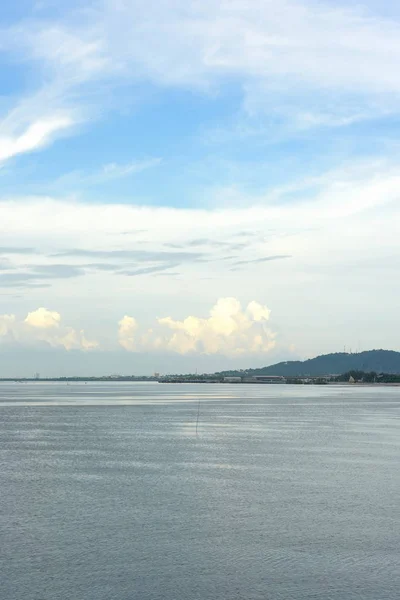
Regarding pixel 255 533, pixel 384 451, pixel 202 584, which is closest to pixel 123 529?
pixel 255 533

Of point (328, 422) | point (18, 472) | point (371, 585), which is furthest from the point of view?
point (328, 422)

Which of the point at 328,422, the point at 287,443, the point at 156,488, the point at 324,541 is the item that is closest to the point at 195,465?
the point at 156,488

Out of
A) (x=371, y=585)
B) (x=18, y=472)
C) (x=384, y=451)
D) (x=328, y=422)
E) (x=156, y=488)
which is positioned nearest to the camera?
(x=371, y=585)

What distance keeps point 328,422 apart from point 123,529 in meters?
50.3

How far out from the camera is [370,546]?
68.9 feet

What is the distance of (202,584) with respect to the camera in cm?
1773

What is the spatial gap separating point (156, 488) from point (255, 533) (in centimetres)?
865

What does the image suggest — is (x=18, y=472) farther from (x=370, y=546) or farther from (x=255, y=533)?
(x=370, y=546)

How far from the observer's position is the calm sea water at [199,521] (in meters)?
17.7

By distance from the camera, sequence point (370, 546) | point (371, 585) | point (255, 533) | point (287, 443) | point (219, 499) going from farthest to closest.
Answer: point (287, 443) < point (219, 499) < point (255, 533) < point (370, 546) < point (371, 585)

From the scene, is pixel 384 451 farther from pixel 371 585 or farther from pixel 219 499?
pixel 371 585

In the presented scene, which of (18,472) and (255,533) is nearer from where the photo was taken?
(255,533)

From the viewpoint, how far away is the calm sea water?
17734 millimetres

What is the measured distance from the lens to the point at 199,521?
2442 centimetres
